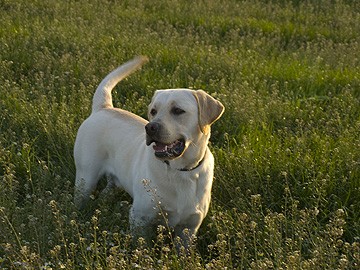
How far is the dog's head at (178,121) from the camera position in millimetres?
3988

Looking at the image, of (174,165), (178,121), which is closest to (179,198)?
(174,165)

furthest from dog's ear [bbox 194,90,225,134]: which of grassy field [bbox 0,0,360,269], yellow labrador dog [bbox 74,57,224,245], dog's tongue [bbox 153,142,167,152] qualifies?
grassy field [bbox 0,0,360,269]

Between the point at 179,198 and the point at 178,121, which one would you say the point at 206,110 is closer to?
the point at 178,121

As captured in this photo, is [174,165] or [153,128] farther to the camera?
[174,165]

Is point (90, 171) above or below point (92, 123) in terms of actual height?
below

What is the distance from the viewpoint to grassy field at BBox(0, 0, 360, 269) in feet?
12.7

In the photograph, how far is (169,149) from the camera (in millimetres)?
4031

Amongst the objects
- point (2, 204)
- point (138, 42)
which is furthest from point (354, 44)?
point (2, 204)

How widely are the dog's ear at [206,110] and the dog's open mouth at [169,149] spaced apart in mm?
199

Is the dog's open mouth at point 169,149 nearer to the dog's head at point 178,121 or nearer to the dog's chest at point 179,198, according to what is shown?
the dog's head at point 178,121

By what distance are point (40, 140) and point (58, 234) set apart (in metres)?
1.92

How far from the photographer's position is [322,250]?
3.38 metres

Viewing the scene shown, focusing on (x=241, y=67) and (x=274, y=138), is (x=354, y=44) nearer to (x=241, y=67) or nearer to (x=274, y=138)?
(x=241, y=67)

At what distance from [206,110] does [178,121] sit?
0.71ft
